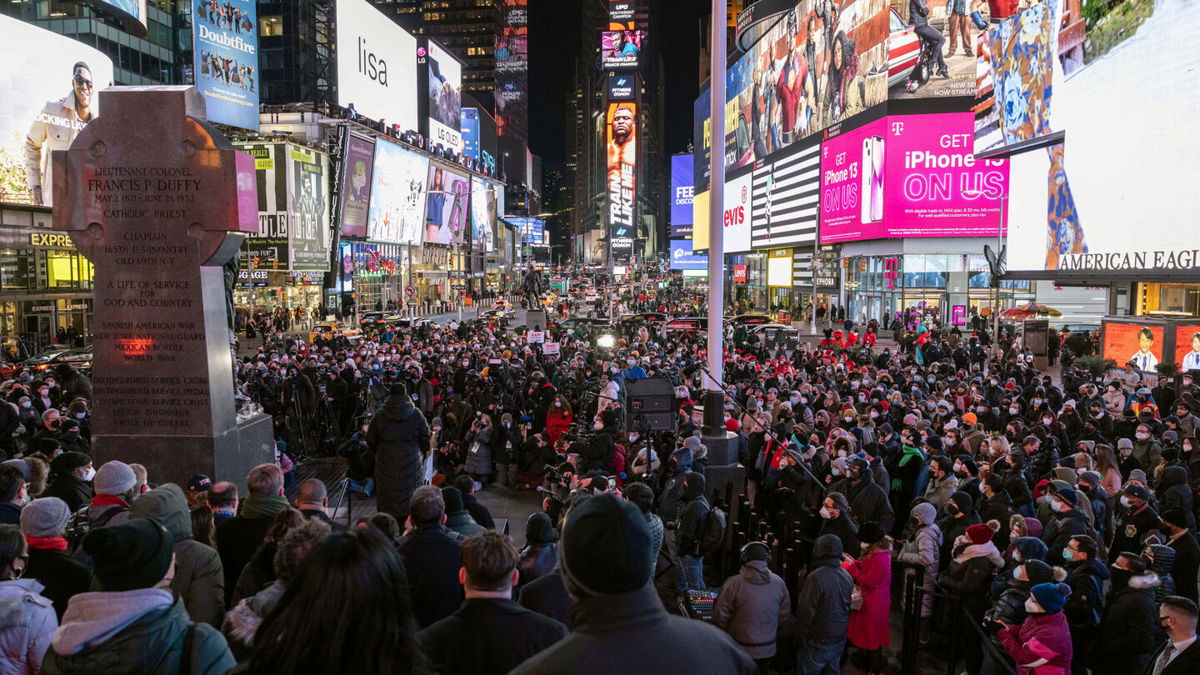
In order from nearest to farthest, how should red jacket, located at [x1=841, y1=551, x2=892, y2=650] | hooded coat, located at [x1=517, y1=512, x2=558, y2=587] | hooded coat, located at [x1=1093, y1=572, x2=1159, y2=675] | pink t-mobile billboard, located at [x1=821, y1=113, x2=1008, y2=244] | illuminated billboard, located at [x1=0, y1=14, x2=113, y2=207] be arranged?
hooded coat, located at [x1=517, y1=512, x2=558, y2=587], hooded coat, located at [x1=1093, y1=572, x2=1159, y2=675], red jacket, located at [x1=841, y1=551, x2=892, y2=650], illuminated billboard, located at [x1=0, y1=14, x2=113, y2=207], pink t-mobile billboard, located at [x1=821, y1=113, x2=1008, y2=244]

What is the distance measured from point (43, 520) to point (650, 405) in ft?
21.3

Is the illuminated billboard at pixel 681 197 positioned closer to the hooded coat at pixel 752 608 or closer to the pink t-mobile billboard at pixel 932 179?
the pink t-mobile billboard at pixel 932 179

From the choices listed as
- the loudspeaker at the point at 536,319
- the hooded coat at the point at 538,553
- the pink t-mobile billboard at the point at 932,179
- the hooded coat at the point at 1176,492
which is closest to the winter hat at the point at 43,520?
the hooded coat at the point at 538,553

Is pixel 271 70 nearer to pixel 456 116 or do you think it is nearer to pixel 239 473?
pixel 456 116

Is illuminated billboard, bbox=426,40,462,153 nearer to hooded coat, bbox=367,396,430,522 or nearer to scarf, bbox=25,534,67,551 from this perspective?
hooded coat, bbox=367,396,430,522

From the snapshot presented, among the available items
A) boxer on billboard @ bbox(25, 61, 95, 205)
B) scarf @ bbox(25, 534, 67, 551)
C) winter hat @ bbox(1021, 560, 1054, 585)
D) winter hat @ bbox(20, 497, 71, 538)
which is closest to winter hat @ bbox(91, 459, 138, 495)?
winter hat @ bbox(20, 497, 71, 538)

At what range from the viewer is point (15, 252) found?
34.1 m

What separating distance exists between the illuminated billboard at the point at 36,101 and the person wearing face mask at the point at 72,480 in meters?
29.7

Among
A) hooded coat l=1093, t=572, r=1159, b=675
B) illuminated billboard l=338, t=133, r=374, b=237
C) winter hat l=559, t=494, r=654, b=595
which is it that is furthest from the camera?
illuminated billboard l=338, t=133, r=374, b=237

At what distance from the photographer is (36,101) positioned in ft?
106

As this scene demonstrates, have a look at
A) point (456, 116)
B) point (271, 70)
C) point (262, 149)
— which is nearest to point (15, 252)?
point (262, 149)

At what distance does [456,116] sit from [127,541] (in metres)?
84.3

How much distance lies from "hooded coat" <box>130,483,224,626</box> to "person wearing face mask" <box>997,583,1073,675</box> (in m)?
5.04

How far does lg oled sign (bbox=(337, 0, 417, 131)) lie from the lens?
180ft
